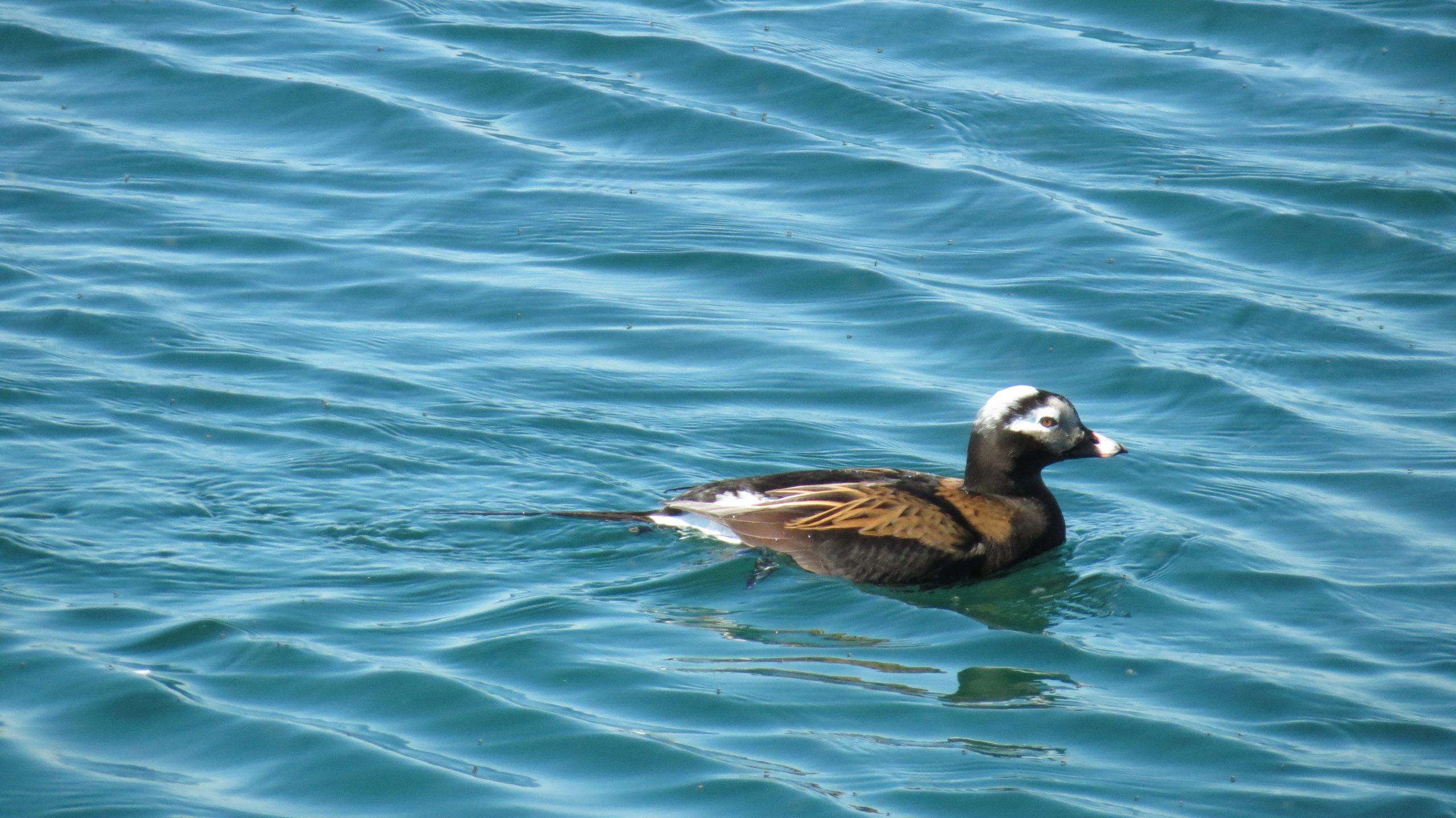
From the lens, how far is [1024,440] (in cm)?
947

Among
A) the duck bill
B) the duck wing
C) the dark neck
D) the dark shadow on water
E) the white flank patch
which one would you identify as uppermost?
the duck bill

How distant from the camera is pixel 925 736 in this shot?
7.36m

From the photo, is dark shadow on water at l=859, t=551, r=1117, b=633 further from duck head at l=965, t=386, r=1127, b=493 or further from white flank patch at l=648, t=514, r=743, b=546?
white flank patch at l=648, t=514, r=743, b=546

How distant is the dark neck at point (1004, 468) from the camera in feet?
31.1

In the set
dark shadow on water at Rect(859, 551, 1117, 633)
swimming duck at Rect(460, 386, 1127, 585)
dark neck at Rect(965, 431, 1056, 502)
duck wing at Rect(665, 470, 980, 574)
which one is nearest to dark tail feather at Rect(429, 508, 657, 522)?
swimming duck at Rect(460, 386, 1127, 585)

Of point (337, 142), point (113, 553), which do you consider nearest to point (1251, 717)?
point (113, 553)

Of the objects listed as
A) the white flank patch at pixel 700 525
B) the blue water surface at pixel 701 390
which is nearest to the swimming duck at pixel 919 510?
the white flank patch at pixel 700 525

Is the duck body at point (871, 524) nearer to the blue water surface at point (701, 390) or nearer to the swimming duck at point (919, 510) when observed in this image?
the swimming duck at point (919, 510)

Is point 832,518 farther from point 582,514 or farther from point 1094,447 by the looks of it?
point 1094,447

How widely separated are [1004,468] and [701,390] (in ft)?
7.35

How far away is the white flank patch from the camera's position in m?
9.19

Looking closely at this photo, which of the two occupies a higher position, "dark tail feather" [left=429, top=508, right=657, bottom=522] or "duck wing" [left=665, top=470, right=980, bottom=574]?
"duck wing" [left=665, top=470, right=980, bottom=574]

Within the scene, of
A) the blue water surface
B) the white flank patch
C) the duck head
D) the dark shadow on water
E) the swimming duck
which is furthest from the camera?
the duck head

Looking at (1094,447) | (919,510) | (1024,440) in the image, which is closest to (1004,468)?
(1024,440)
